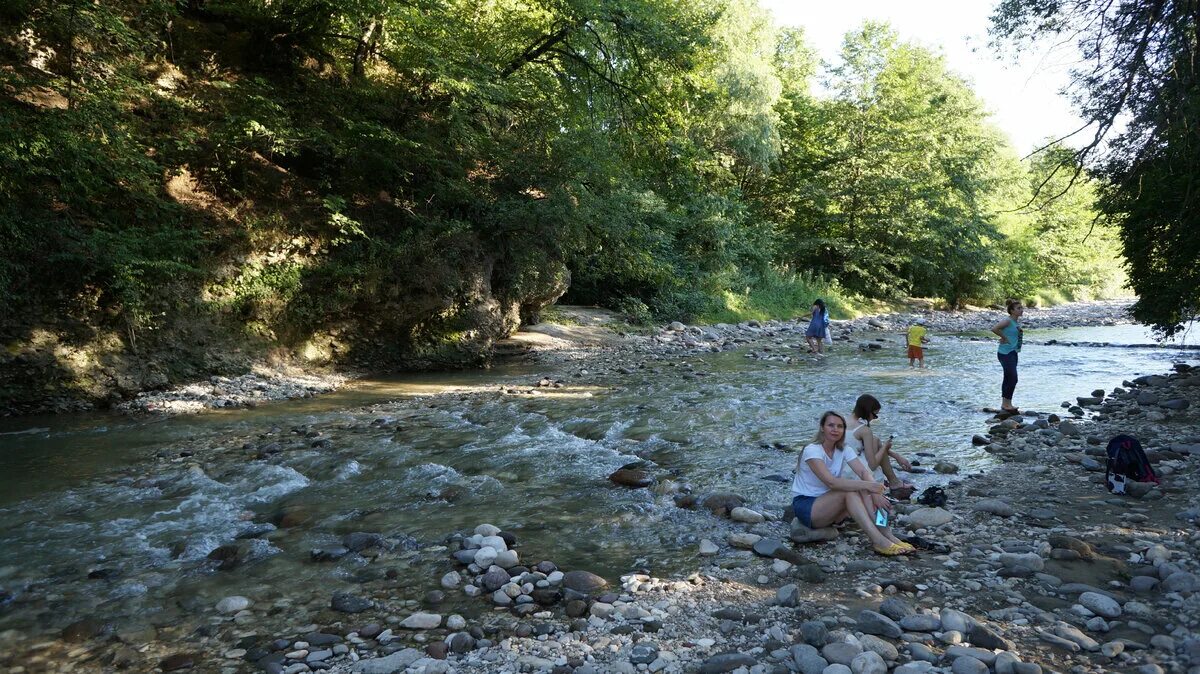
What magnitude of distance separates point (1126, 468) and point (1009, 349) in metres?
4.53

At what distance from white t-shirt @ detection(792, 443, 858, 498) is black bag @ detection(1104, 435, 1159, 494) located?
8.78 feet

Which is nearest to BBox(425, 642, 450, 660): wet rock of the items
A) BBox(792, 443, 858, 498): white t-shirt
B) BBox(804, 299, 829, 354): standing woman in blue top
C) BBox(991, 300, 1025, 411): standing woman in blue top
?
BBox(792, 443, 858, 498): white t-shirt

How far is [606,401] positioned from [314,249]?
7174 millimetres

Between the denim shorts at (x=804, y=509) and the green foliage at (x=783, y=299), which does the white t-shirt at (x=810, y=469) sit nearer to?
the denim shorts at (x=804, y=509)

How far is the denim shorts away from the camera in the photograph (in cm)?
560

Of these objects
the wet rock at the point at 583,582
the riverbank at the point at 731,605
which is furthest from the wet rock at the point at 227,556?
the wet rock at the point at 583,582

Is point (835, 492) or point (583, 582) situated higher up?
point (835, 492)

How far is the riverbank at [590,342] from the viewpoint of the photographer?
11.5 meters

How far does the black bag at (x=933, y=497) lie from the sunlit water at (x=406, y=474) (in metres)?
0.98

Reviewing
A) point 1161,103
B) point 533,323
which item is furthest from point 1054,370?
point 533,323

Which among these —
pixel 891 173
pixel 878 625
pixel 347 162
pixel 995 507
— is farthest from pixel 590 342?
pixel 891 173

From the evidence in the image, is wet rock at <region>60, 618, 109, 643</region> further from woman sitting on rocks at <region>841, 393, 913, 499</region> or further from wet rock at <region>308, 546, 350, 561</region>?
woman sitting on rocks at <region>841, 393, 913, 499</region>

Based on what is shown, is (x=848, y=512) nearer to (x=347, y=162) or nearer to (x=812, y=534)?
(x=812, y=534)

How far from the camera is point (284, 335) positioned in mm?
13781
